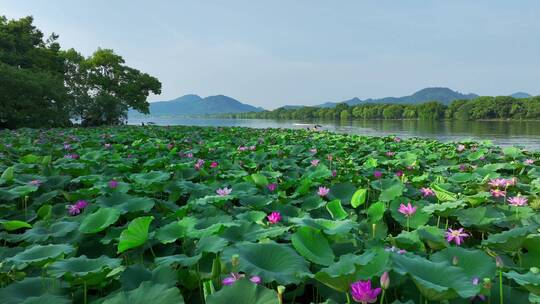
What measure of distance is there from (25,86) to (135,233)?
20531 mm

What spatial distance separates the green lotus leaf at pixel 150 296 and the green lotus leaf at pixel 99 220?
1003 millimetres

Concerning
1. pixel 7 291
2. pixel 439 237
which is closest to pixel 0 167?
pixel 7 291

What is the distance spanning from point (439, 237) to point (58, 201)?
10.3 ft

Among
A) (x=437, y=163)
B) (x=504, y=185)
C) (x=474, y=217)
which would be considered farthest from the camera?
(x=437, y=163)

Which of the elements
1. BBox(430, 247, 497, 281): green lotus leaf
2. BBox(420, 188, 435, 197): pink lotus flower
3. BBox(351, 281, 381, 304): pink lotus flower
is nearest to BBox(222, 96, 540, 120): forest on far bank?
BBox(420, 188, 435, 197): pink lotus flower

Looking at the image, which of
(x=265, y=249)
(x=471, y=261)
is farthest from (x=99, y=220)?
(x=471, y=261)

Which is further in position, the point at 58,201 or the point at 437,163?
the point at 437,163

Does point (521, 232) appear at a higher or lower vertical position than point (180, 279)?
higher

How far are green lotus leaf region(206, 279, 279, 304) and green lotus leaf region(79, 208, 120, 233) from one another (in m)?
1.18

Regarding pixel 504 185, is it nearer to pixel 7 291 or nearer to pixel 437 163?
pixel 437 163

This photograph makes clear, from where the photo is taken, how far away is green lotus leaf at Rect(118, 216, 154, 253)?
1.66m

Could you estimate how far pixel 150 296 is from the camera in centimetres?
108

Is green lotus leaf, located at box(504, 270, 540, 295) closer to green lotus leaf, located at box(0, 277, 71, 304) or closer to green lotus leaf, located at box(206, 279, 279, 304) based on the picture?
green lotus leaf, located at box(206, 279, 279, 304)

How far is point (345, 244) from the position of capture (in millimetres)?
1681
